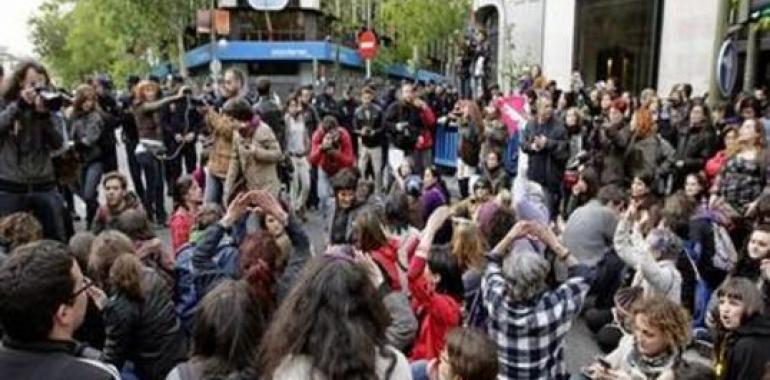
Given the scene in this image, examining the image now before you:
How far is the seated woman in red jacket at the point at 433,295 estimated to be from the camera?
13.8ft

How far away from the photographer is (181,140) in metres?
9.92

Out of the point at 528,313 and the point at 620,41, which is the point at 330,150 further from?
the point at 620,41

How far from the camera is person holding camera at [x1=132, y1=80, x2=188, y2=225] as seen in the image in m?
9.17

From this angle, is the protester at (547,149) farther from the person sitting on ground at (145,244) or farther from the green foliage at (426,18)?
the green foliage at (426,18)

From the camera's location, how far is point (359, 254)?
14.5 ft

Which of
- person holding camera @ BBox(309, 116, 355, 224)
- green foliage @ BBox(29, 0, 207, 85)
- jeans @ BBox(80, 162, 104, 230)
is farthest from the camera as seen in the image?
green foliage @ BBox(29, 0, 207, 85)

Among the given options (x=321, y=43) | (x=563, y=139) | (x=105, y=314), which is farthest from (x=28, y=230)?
(x=321, y=43)

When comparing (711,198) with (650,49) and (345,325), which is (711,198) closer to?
(345,325)

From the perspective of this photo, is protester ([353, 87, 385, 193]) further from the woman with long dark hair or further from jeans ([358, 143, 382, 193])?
the woman with long dark hair

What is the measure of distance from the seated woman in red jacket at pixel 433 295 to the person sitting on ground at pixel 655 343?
856 mm

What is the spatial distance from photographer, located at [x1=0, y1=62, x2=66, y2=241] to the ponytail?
2137mm

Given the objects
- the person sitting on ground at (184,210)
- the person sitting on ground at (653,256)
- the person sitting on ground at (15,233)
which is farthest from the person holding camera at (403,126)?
the person sitting on ground at (15,233)

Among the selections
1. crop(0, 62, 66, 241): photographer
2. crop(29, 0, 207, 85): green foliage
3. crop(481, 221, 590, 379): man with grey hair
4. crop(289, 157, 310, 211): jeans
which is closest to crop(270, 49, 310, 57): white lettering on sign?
crop(29, 0, 207, 85): green foliage

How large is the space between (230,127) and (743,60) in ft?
38.0
